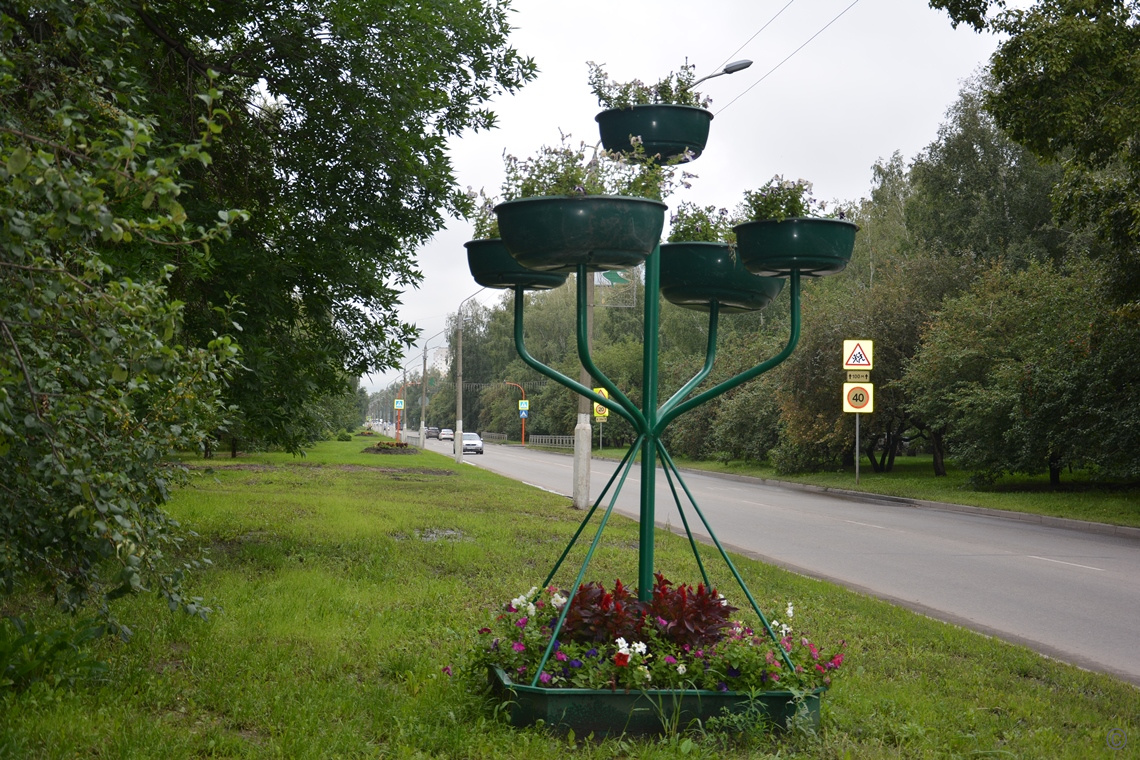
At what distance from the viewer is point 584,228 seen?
14.9 ft

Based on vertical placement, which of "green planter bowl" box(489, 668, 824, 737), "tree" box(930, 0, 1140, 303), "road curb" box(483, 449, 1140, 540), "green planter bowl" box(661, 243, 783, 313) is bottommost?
"road curb" box(483, 449, 1140, 540)

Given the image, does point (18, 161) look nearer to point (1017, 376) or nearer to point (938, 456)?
point (1017, 376)

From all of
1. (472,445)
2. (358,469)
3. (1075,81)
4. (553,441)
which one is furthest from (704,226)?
(553,441)

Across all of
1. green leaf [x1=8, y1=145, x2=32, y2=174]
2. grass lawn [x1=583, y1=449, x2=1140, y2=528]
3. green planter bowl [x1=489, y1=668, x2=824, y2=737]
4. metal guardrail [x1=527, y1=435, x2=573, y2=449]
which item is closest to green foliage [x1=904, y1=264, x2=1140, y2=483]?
grass lawn [x1=583, y1=449, x2=1140, y2=528]

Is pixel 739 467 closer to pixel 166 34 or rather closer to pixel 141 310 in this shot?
pixel 166 34

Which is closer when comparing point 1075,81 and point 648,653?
point 648,653

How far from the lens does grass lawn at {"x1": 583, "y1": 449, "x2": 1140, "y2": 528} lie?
1841 centimetres

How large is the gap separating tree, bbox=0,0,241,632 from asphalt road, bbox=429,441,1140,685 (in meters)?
6.21

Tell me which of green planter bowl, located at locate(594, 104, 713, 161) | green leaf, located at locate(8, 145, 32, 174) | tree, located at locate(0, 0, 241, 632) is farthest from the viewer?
green planter bowl, located at locate(594, 104, 713, 161)

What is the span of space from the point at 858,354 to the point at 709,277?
801 inches

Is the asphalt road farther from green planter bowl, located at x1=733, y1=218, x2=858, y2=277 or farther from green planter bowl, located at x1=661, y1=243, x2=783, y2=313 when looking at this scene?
green planter bowl, located at x1=733, y1=218, x2=858, y2=277

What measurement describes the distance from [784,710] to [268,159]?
26.7 ft

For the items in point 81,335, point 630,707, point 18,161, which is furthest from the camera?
point 630,707

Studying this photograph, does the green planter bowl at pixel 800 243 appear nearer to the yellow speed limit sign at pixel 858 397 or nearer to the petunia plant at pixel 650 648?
the petunia plant at pixel 650 648
